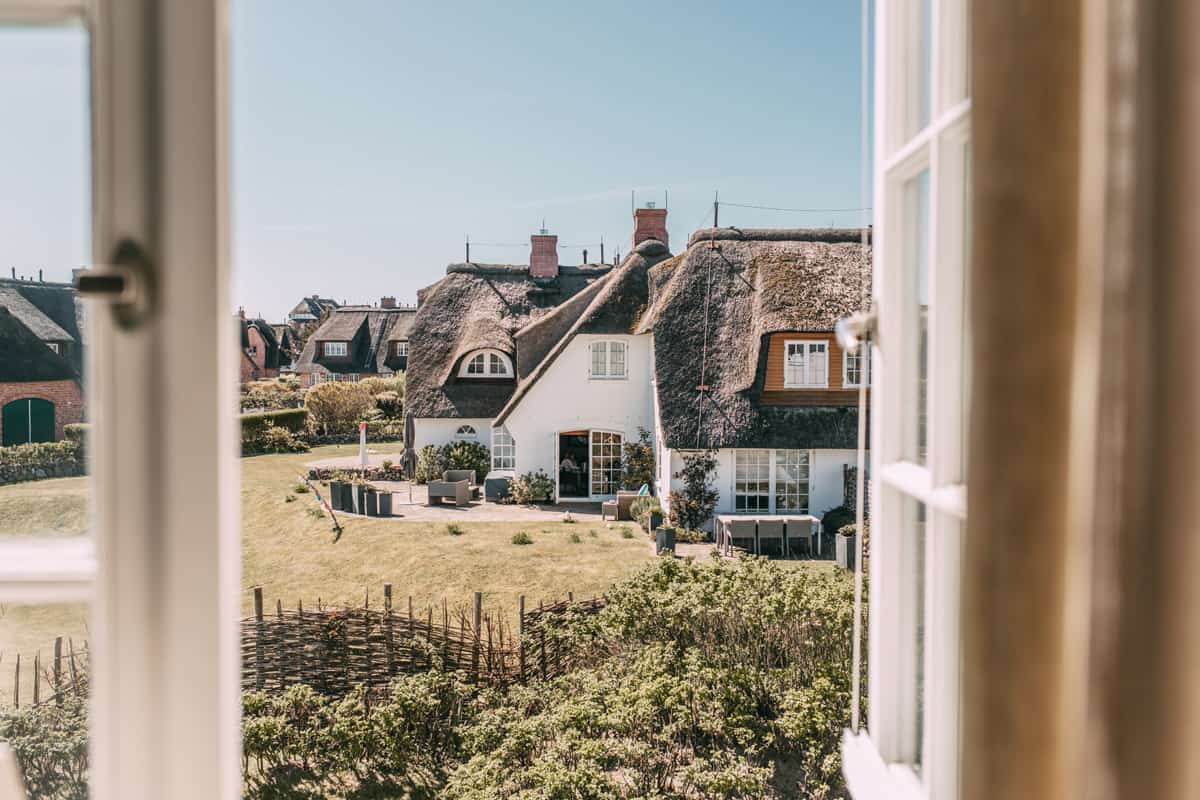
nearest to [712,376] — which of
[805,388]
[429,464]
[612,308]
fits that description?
[805,388]

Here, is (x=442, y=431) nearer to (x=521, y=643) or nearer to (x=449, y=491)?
(x=449, y=491)

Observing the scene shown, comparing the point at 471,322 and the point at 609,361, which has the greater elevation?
the point at 471,322

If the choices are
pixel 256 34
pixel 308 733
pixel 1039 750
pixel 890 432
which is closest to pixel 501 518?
pixel 308 733

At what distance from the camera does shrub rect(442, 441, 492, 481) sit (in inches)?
237

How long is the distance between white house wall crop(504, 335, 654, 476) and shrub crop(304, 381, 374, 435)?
1.40 metres

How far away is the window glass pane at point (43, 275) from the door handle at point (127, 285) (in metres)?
0.06

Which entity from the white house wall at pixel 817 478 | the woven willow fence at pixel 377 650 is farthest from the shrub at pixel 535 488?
the woven willow fence at pixel 377 650

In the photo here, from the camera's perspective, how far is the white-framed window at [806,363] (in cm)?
514

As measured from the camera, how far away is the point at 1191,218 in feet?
0.76

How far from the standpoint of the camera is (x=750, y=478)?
5.04 m

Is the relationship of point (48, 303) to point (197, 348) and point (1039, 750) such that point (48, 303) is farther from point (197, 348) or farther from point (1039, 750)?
point (1039, 750)

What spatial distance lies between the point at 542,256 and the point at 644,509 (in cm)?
292

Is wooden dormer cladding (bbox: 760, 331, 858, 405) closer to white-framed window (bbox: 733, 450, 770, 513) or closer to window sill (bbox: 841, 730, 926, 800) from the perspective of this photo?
white-framed window (bbox: 733, 450, 770, 513)

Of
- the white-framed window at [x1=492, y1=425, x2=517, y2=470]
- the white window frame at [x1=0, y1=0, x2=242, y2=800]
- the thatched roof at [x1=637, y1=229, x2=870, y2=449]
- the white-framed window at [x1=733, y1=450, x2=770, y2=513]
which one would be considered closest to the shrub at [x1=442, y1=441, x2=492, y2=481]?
the white-framed window at [x1=492, y1=425, x2=517, y2=470]
